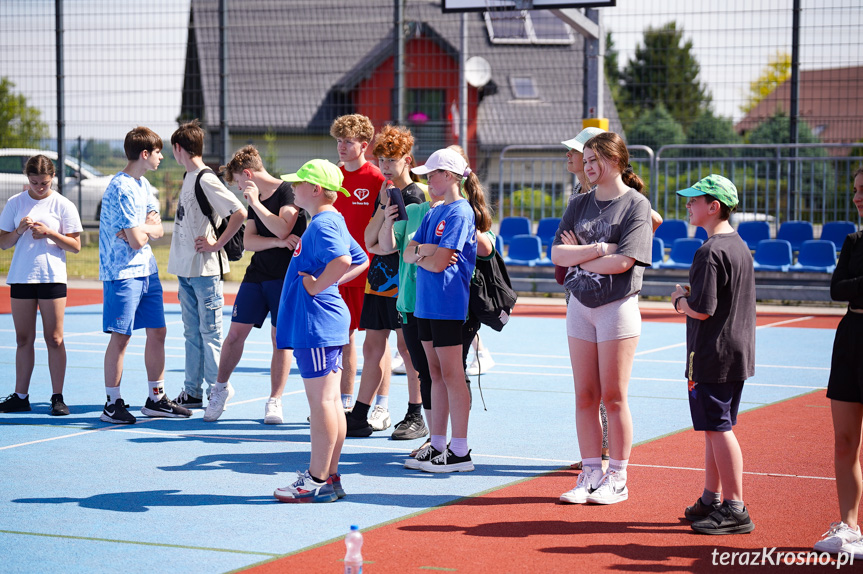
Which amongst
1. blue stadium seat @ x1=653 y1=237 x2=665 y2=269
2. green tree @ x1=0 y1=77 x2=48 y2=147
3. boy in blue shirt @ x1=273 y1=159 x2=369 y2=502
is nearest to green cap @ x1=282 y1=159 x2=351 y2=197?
boy in blue shirt @ x1=273 y1=159 x2=369 y2=502

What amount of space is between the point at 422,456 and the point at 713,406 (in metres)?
2.08

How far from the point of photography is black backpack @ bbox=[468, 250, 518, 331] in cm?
640

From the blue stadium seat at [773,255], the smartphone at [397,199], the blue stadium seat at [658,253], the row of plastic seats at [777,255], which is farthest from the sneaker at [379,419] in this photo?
the blue stadium seat at [773,255]

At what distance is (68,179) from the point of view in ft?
63.4

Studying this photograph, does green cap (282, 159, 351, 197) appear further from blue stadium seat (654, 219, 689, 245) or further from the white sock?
blue stadium seat (654, 219, 689, 245)

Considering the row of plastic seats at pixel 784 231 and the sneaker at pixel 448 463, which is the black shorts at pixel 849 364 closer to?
the sneaker at pixel 448 463

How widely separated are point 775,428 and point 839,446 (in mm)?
2852

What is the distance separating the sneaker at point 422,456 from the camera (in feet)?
21.0

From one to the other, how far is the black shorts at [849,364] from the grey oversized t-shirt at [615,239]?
1163 millimetres

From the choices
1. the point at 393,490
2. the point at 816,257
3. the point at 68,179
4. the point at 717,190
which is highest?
the point at 68,179

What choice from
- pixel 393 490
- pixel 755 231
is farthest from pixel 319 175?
pixel 755 231

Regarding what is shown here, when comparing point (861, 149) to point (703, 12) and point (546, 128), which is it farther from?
point (546, 128)

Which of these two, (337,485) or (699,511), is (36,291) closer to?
(337,485)

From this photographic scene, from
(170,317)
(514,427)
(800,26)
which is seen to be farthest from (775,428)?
(800,26)
